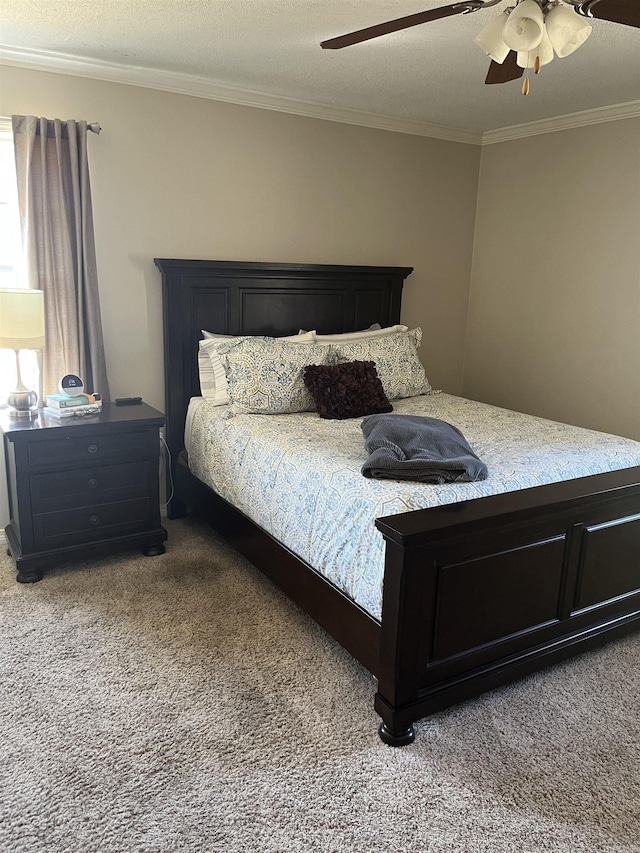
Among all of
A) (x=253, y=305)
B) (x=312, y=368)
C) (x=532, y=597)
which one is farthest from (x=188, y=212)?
(x=532, y=597)

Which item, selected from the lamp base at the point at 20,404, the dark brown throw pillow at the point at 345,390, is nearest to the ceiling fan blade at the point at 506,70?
the dark brown throw pillow at the point at 345,390

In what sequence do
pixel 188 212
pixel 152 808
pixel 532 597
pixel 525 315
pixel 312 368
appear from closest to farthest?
pixel 152 808 → pixel 532 597 → pixel 312 368 → pixel 188 212 → pixel 525 315

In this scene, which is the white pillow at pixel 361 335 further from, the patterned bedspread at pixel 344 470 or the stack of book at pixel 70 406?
the stack of book at pixel 70 406

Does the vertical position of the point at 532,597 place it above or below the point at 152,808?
above

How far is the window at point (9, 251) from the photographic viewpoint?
10.3 ft

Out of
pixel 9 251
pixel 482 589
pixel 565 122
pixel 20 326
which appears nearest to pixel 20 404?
pixel 20 326

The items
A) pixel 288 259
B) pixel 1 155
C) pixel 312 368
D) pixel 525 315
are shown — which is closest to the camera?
pixel 1 155

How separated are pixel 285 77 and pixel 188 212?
856 mm

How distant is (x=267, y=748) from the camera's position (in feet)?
6.55

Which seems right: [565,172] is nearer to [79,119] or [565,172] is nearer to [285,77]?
[285,77]

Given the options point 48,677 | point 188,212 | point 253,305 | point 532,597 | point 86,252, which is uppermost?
point 188,212

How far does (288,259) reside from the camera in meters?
3.96

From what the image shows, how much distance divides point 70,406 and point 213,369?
0.75 metres

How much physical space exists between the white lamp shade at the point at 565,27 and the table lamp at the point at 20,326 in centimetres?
232
